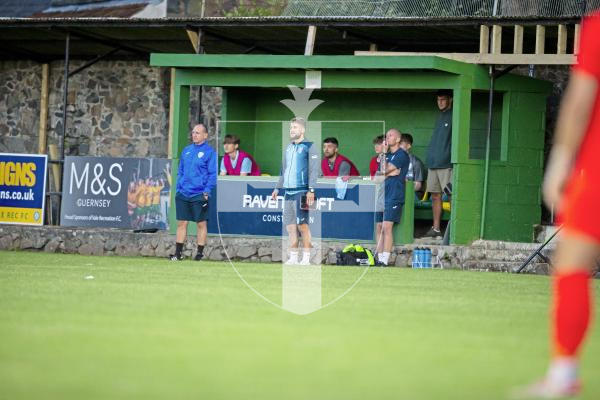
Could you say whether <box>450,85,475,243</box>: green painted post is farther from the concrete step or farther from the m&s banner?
the m&s banner

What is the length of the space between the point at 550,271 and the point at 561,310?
12539 mm

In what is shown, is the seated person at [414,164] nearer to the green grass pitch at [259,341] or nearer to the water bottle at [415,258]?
the water bottle at [415,258]

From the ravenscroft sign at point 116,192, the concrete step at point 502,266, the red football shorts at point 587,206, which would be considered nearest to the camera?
the red football shorts at point 587,206

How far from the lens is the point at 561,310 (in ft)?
20.4

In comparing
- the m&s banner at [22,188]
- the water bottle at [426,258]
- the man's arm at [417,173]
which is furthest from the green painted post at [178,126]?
the water bottle at [426,258]

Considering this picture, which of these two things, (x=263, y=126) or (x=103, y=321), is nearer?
(x=103, y=321)

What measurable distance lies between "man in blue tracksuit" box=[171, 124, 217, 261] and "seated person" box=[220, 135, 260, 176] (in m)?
2.28

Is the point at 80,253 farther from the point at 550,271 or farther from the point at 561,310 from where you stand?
the point at 561,310

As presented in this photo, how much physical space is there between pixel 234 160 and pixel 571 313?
53.0 feet

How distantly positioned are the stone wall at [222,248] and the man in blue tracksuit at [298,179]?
0.64 metres

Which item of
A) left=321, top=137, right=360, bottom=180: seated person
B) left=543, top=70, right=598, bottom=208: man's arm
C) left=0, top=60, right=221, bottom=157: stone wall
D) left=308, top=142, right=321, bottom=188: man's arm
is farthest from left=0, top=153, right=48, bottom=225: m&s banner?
left=543, top=70, right=598, bottom=208: man's arm

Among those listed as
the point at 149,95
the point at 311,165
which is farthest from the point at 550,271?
the point at 149,95

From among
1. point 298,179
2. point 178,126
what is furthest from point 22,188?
point 298,179

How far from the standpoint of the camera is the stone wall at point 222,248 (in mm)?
19406
